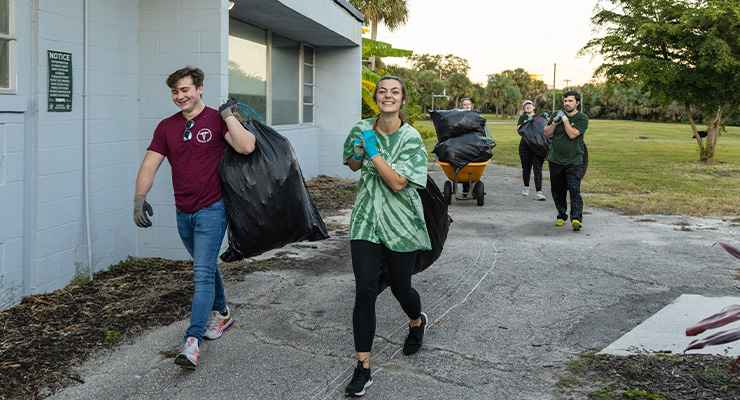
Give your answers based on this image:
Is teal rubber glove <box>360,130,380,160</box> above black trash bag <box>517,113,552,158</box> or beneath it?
beneath

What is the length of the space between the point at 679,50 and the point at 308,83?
1186 centimetres

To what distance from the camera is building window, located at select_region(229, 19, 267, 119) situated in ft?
36.6

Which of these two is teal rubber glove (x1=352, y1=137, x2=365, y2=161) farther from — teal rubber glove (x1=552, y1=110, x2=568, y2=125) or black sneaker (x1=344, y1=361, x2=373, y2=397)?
teal rubber glove (x1=552, y1=110, x2=568, y2=125)

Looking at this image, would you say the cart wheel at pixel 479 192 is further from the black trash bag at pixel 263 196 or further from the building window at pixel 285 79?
the black trash bag at pixel 263 196

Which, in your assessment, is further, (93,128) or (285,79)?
(285,79)

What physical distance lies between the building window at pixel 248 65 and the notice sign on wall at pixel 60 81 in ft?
16.3

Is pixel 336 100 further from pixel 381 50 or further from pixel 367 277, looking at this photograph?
pixel 367 277

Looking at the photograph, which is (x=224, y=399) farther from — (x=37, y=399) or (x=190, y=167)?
(x=190, y=167)

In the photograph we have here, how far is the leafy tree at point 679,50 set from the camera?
19.2 metres

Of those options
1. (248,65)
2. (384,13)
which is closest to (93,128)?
(248,65)

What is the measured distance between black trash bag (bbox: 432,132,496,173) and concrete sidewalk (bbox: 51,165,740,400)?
223 centimetres

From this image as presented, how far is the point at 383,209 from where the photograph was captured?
4.23 meters

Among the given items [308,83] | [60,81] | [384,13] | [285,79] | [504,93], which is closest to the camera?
[60,81]

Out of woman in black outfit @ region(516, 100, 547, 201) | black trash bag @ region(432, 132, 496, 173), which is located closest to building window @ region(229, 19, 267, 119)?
black trash bag @ region(432, 132, 496, 173)
